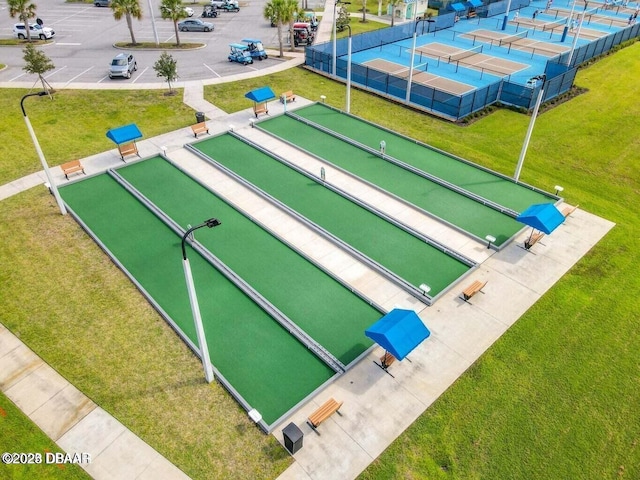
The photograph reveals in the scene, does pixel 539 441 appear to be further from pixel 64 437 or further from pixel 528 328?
pixel 64 437

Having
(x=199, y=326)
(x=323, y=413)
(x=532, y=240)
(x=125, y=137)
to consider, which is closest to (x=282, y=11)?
(x=125, y=137)

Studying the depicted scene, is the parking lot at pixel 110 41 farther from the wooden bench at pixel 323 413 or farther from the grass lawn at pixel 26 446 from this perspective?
the wooden bench at pixel 323 413

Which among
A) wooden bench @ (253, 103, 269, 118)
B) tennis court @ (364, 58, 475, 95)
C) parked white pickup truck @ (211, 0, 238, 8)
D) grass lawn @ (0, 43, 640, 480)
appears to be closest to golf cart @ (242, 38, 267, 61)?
tennis court @ (364, 58, 475, 95)

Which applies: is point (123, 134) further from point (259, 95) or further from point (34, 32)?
point (34, 32)

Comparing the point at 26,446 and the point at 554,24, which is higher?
the point at 554,24

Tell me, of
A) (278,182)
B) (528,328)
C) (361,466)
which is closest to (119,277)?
(278,182)
